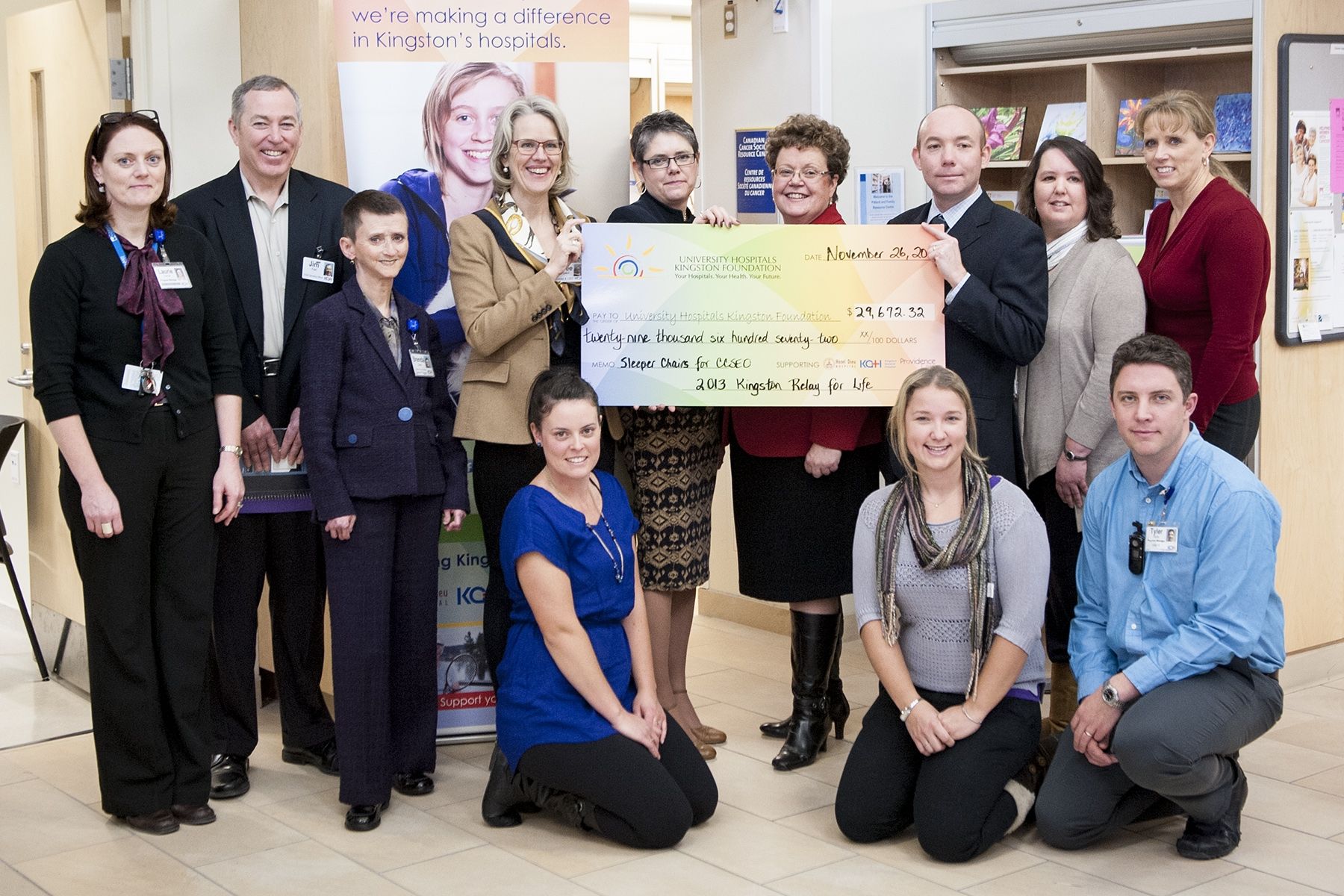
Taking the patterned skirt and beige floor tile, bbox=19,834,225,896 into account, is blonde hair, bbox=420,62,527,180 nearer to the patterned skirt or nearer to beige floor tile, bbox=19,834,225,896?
the patterned skirt

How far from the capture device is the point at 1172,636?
3.19 meters

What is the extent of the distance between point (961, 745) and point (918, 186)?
265 cm

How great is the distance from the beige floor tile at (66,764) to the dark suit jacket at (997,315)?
2.43m

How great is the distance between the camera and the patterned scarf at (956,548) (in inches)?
131

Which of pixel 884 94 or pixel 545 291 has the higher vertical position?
pixel 884 94

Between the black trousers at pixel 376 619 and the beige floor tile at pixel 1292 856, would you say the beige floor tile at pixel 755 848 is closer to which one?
the black trousers at pixel 376 619

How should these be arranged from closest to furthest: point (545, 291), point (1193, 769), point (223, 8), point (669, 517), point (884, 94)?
point (1193, 769) < point (545, 291) < point (669, 517) < point (223, 8) < point (884, 94)

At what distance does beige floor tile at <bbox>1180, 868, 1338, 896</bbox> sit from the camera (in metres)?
3.06

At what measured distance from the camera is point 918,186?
5379mm

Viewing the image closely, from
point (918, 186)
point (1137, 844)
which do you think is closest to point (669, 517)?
point (1137, 844)

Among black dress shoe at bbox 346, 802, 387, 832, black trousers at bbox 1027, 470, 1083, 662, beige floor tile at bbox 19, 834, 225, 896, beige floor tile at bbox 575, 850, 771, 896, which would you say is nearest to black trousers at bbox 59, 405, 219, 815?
beige floor tile at bbox 19, 834, 225, 896

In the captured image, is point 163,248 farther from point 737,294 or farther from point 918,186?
point 918,186

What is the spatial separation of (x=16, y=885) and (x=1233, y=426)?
3124 mm

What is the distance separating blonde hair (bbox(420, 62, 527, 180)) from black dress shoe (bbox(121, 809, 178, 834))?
6.12ft
